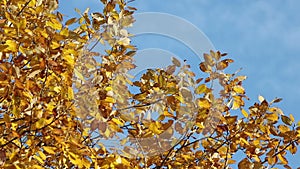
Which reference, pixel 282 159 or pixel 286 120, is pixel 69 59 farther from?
pixel 282 159

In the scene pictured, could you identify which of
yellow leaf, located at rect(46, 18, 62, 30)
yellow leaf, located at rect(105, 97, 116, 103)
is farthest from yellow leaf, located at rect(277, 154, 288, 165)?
yellow leaf, located at rect(46, 18, 62, 30)

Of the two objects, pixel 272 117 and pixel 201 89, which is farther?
pixel 272 117

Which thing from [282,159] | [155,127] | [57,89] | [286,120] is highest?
[286,120]

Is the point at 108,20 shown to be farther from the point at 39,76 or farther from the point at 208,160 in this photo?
the point at 208,160

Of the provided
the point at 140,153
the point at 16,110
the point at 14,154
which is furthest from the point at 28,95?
the point at 140,153

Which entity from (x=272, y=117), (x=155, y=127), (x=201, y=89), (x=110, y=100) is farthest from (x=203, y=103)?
(x=272, y=117)

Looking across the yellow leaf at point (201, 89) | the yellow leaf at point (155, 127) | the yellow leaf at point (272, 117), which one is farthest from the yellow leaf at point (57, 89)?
the yellow leaf at point (272, 117)

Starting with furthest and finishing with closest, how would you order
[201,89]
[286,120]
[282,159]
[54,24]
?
[282,159]
[286,120]
[54,24]
[201,89]

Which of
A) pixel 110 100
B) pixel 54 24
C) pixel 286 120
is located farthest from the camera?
pixel 286 120

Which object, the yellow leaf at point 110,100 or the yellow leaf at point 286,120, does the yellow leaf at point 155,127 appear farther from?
the yellow leaf at point 286,120

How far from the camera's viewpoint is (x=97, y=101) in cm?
287

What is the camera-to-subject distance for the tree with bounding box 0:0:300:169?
2.90 m

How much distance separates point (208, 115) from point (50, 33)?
1089 millimetres

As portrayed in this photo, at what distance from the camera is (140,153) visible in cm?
343
